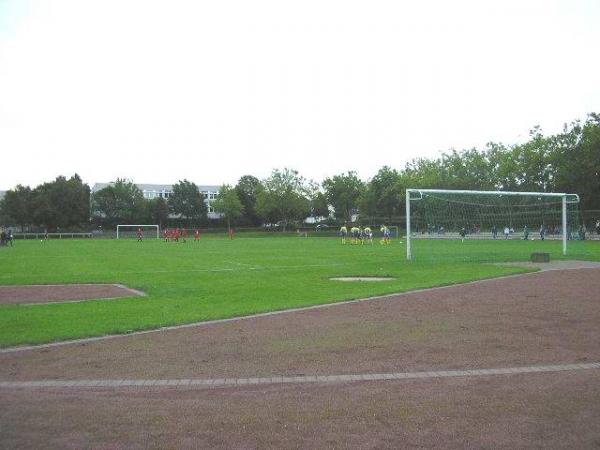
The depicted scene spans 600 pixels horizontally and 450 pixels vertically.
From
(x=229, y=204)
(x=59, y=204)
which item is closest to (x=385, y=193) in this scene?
(x=229, y=204)

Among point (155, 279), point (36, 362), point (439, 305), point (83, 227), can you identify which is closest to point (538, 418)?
point (36, 362)

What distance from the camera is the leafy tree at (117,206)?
364ft

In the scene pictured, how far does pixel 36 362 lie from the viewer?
25.7 feet

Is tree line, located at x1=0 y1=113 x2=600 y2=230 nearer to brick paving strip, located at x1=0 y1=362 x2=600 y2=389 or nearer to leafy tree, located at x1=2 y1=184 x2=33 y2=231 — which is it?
leafy tree, located at x1=2 y1=184 x2=33 y2=231

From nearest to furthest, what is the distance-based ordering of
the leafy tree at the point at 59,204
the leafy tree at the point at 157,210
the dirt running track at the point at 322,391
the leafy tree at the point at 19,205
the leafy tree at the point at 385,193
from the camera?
the dirt running track at the point at 322,391 → the leafy tree at the point at 385,193 → the leafy tree at the point at 59,204 → the leafy tree at the point at 19,205 → the leafy tree at the point at 157,210

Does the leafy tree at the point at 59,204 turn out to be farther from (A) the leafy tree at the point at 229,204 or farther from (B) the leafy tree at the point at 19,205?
(A) the leafy tree at the point at 229,204

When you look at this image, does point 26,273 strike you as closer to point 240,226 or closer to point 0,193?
point 240,226

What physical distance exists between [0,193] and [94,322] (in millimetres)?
172727

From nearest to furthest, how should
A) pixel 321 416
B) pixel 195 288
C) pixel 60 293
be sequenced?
pixel 321 416 < pixel 60 293 < pixel 195 288

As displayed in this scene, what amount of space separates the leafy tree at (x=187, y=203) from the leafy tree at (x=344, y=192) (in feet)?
87.9

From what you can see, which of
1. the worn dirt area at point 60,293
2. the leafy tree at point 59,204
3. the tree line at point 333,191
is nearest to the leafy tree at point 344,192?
the tree line at point 333,191

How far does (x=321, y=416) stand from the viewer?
18.3ft

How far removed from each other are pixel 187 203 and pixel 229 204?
1260 cm

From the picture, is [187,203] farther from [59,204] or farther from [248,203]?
[59,204]
